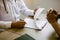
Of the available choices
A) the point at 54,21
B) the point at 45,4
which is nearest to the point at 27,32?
the point at 54,21

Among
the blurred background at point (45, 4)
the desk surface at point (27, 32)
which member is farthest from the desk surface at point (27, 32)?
Answer: the blurred background at point (45, 4)

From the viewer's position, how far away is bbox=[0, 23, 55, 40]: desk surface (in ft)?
3.33

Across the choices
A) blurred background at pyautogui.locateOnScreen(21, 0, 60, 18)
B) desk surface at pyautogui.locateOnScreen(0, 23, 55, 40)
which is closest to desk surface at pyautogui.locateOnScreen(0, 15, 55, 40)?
desk surface at pyautogui.locateOnScreen(0, 23, 55, 40)

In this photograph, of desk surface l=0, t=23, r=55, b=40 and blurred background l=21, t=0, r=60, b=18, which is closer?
desk surface l=0, t=23, r=55, b=40

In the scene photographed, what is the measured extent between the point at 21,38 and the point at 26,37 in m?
0.05

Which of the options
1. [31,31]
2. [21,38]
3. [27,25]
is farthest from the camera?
[27,25]

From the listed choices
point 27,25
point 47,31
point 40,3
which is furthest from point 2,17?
point 40,3

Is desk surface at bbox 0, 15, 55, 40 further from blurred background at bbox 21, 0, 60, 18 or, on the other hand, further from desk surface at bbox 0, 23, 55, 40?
blurred background at bbox 21, 0, 60, 18

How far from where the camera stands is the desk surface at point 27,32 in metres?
1.01

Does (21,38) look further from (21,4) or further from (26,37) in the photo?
(21,4)

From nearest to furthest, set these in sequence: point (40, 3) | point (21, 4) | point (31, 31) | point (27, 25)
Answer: point (31, 31)
point (27, 25)
point (21, 4)
point (40, 3)

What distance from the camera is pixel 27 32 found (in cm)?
111

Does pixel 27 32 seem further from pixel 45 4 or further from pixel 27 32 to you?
pixel 45 4

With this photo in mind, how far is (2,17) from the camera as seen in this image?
145cm
